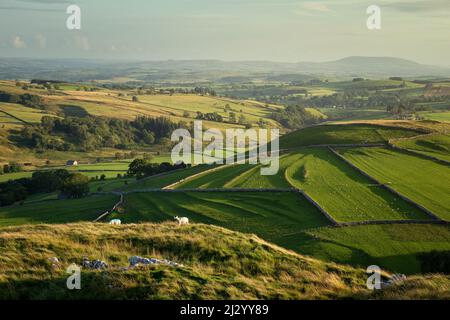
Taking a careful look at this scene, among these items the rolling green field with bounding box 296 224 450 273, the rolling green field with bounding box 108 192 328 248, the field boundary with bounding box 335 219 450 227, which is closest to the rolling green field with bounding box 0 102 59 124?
the rolling green field with bounding box 108 192 328 248

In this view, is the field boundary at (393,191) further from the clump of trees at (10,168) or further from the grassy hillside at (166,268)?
the clump of trees at (10,168)

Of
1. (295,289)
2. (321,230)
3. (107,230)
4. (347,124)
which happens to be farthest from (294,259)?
(347,124)

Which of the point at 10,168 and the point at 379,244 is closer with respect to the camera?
the point at 379,244

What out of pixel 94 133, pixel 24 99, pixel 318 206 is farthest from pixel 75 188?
pixel 24 99

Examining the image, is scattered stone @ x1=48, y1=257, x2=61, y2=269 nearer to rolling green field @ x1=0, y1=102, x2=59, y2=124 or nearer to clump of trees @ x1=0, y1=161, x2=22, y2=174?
clump of trees @ x1=0, y1=161, x2=22, y2=174

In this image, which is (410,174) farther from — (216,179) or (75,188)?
(75,188)

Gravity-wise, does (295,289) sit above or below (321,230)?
above
